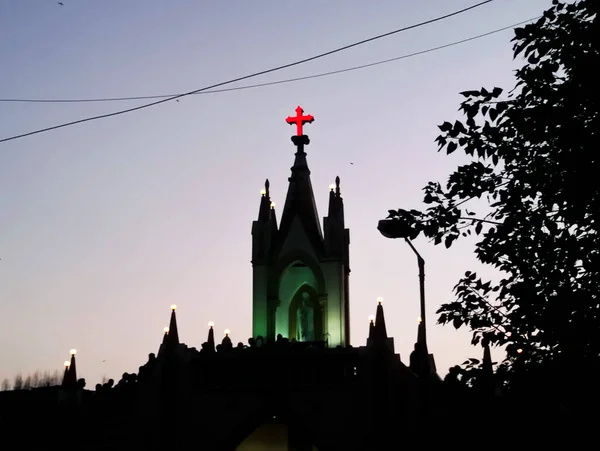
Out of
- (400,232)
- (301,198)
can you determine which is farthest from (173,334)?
(400,232)

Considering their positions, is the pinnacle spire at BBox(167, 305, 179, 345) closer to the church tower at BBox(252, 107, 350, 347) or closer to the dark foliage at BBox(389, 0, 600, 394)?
the church tower at BBox(252, 107, 350, 347)

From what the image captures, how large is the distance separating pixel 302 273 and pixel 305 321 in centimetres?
211

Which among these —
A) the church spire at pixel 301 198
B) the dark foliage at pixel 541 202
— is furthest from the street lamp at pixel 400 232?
the church spire at pixel 301 198

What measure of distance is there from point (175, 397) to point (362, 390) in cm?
605

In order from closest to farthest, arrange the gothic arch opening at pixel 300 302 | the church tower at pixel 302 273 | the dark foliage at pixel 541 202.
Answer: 1. the dark foliage at pixel 541 202
2. the church tower at pixel 302 273
3. the gothic arch opening at pixel 300 302

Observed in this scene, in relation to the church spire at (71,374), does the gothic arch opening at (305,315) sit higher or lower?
higher

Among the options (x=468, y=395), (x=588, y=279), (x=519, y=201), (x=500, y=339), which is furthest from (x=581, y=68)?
(x=468, y=395)

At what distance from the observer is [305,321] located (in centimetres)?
3366

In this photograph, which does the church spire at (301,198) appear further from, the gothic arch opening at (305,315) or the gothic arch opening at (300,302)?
the gothic arch opening at (305,315)

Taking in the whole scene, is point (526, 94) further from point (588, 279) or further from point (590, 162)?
point (588, 279)

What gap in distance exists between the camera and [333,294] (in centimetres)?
3300

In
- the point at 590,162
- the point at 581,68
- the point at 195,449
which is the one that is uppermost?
the point at 581,68

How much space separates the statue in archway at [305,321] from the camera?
33406 millimetres

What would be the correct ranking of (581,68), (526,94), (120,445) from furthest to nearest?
1. (120,445)
2. (526,94)
3. (581,68)
